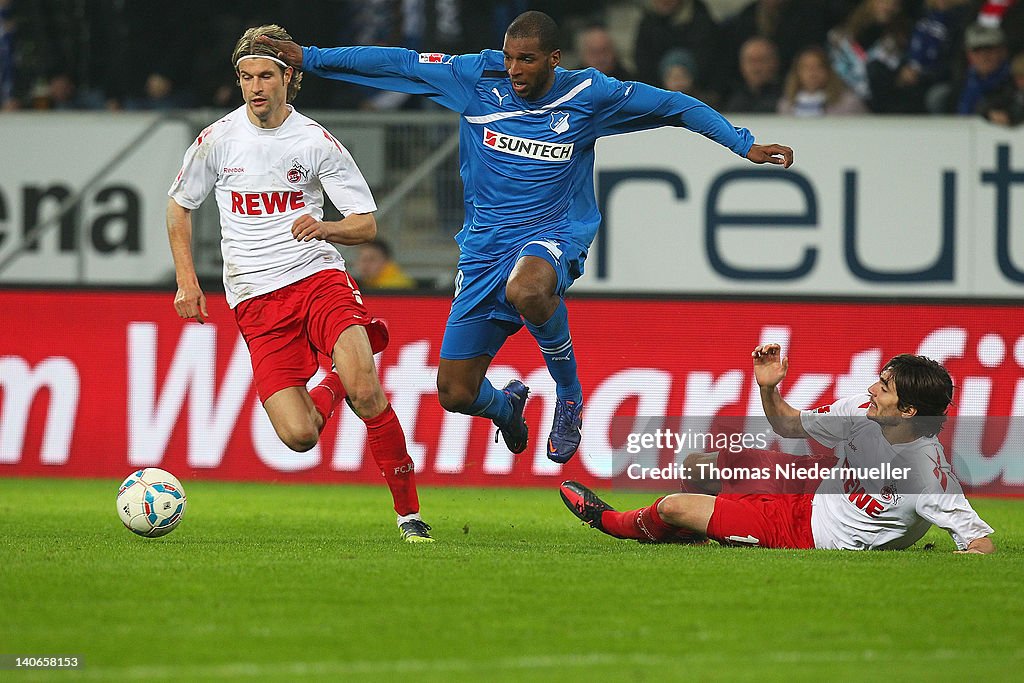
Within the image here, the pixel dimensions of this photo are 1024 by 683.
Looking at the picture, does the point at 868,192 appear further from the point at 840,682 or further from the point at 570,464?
the point at 840,682

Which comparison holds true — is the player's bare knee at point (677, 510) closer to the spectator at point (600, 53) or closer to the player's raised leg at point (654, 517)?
the player's raised leg at point (654, 517)

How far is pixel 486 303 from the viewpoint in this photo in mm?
8039

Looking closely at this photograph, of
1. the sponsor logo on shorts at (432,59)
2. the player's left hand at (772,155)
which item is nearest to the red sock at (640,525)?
the player's left hand at (772,155)

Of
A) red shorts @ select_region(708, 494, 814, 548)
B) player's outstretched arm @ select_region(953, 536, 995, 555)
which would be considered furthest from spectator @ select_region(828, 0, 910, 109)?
player's outstretched arm @ select_region(953, 536, 995, 555)

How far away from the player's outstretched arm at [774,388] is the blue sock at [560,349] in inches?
41.2

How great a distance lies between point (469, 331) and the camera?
8.10m

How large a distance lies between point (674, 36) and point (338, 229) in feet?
24.1

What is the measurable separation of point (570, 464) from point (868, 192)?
3.94m

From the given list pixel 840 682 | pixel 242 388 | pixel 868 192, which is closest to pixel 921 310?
pixel 868 192

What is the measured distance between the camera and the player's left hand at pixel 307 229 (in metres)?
7.38

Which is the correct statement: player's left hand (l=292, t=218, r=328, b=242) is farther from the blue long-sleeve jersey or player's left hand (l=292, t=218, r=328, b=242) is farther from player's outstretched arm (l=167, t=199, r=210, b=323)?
the blue long-sleeve jersey

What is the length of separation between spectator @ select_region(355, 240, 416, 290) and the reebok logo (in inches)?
198

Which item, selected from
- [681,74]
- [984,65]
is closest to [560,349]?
[681,74]

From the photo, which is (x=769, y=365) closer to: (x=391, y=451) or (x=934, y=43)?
(x=391, y=451)
